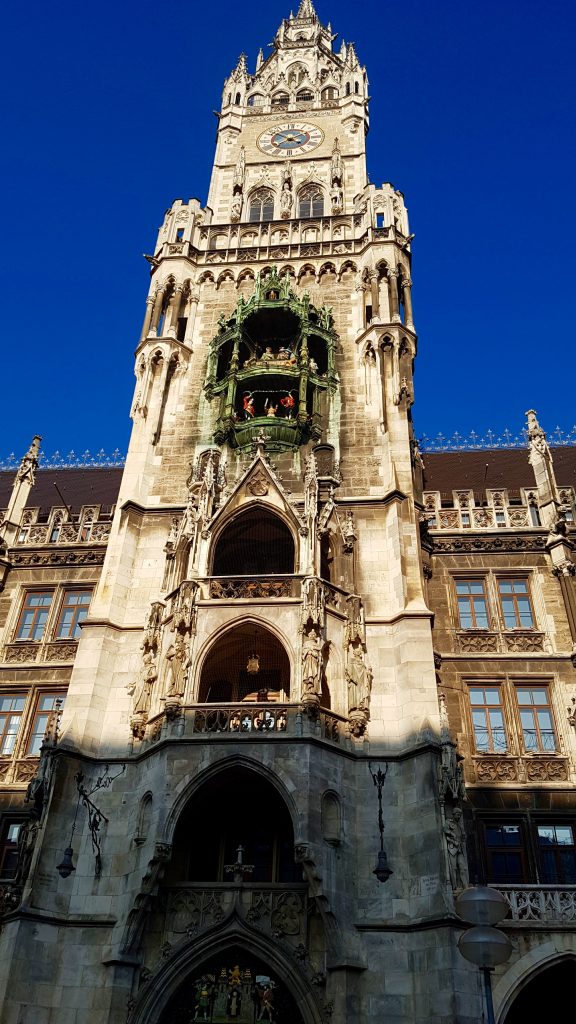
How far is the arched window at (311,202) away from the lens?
3450 cm

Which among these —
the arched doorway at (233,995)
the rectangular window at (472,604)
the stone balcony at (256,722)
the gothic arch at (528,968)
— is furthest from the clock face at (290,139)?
the gothic arch at (528,968)

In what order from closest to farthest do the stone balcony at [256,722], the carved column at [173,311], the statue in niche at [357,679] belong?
the stone balcony at [256,722] < the statue in niche at [357,679] < the carved column at [173,311]

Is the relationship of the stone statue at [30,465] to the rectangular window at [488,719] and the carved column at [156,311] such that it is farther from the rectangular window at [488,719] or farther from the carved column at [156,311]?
the rectangular window at [488,719]

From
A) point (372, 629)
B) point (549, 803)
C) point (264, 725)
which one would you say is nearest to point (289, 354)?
point (372, 629)

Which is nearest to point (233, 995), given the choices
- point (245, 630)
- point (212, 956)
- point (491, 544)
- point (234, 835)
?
point (212, 956)

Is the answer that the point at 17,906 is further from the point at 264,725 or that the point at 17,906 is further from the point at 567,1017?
the point at 567,1017

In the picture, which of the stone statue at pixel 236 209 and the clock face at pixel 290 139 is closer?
the stone statue at pixel 236 209

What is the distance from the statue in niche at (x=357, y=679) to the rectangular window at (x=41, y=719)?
24.2 ft

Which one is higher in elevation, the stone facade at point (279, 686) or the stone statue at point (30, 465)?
the stone statue at point (30, 465)

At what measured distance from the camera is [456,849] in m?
17.2

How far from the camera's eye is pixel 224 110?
41.0m

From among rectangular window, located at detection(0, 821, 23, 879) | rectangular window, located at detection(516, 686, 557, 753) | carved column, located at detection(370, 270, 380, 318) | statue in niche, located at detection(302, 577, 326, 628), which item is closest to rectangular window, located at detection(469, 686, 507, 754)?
rectangular window, located at detection(516, 686, 557, 753)

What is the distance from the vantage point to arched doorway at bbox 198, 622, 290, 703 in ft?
68.9

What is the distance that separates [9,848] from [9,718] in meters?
3.29
